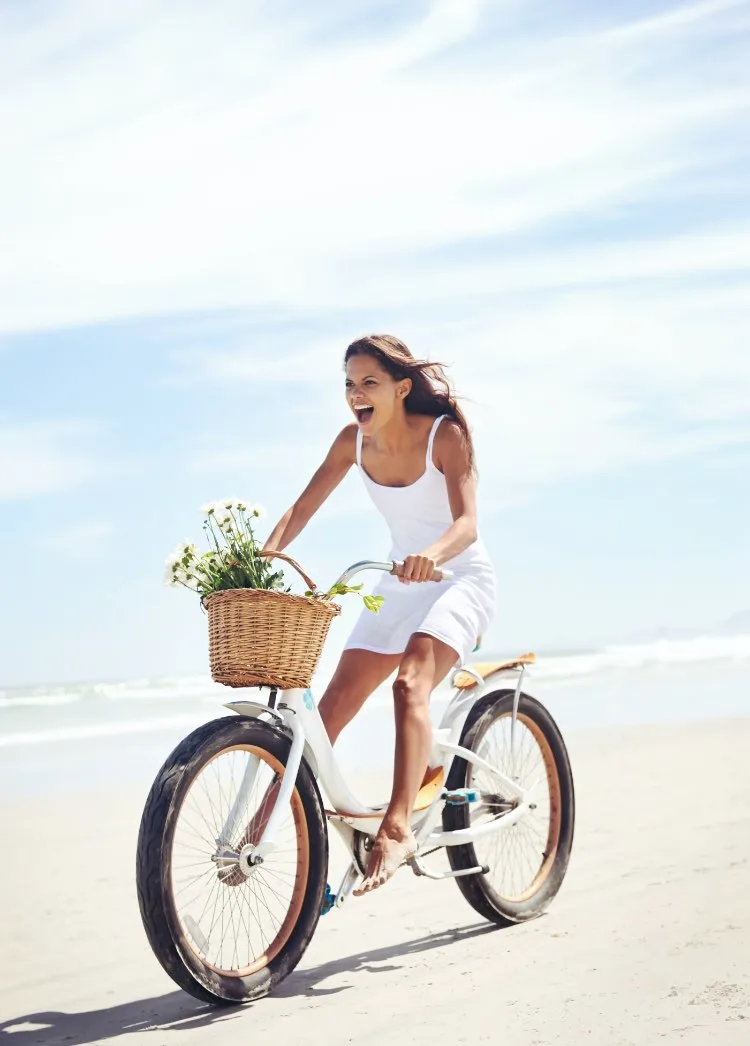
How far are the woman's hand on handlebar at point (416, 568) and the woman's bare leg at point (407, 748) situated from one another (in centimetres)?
42

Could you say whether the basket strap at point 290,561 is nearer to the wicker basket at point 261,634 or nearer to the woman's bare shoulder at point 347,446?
the wicker basket at point 261,634

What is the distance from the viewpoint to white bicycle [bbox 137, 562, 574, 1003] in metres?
3.69

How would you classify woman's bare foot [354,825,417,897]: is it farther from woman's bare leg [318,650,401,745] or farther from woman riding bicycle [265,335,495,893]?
woman's bare leg [318,650,401,745]

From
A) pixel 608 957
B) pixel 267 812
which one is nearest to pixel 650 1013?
pixel 608 957

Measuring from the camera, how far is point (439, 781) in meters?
4.67

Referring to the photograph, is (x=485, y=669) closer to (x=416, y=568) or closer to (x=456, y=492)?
(x=456, y=492)

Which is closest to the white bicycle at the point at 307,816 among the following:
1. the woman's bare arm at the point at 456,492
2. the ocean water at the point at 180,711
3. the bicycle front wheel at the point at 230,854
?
the bicycle front wheel at the point at 230,854

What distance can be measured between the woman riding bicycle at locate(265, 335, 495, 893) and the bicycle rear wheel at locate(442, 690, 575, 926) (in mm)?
472

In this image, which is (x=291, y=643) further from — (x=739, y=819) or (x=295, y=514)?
(x=739, y=819)

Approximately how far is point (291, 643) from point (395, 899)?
Answer: 2098 millimetres

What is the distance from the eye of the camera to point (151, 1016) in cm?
391

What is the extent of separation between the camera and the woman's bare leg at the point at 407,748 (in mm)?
4188

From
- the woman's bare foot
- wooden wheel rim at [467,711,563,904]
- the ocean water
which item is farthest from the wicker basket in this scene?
the ocean water

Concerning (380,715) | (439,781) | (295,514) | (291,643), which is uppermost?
(295,514)
